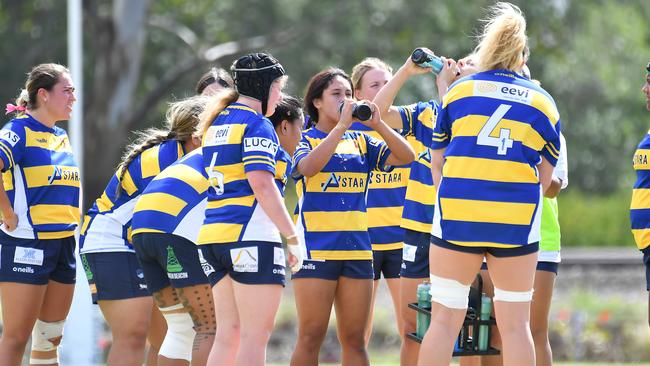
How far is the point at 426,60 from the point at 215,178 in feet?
5.31

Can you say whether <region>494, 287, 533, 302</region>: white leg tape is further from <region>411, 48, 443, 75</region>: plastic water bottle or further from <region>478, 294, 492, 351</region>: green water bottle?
<region>411, 48, 443, 75</region>: plastic water bottle

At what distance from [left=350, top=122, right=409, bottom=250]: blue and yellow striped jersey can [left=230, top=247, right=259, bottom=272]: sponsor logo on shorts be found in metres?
2.01

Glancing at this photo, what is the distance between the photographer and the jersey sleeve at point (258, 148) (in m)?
5.60

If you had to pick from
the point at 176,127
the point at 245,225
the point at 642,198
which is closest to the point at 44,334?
the point at 176,127

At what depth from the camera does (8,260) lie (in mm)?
6961

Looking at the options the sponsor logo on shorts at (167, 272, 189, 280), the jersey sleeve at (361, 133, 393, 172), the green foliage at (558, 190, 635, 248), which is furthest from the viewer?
the green foliage at (558, 190, 635, 248)

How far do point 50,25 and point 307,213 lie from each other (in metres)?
17.5

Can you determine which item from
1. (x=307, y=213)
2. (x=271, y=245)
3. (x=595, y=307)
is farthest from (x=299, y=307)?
(x=595, y=307)

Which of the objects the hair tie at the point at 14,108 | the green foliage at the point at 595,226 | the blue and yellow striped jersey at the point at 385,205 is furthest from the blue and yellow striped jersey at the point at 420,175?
the green foliage at the point at 595,226

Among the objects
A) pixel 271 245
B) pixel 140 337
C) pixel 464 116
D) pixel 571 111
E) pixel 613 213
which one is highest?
pixel 571 111

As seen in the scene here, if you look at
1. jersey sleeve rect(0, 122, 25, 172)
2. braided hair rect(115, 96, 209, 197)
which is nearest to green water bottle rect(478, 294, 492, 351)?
braided hair rect(115, 96, 209, 197)

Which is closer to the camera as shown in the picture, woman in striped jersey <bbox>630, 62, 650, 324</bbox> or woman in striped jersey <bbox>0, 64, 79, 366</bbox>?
woman in striped jersey <bbox>630, 62, 650, 324</bbox>

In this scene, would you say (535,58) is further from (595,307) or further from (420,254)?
(420,254)

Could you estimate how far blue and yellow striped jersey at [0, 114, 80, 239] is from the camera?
6992 millimetres
